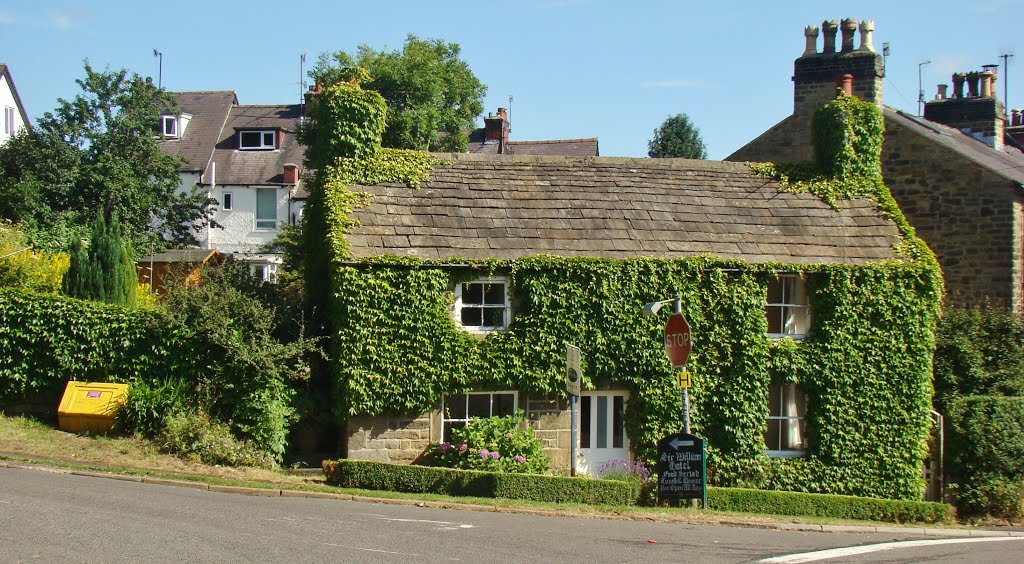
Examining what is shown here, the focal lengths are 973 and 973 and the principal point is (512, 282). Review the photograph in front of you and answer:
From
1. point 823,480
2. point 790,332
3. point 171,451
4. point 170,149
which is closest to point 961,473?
point 823,480

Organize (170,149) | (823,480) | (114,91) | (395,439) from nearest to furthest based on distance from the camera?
(395,439), (823,480), (114,91), (170,149)

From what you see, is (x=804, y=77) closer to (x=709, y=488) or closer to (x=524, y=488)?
(x=709, y=488)

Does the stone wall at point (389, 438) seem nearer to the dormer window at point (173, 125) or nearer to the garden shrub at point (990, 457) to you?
the garden shrub at point (990, 457)

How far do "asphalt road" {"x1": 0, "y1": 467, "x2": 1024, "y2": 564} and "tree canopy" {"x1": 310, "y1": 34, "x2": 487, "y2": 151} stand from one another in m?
23.5

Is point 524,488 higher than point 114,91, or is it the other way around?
point 114,91

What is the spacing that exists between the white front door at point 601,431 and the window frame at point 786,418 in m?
3.21

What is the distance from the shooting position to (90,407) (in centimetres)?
1861

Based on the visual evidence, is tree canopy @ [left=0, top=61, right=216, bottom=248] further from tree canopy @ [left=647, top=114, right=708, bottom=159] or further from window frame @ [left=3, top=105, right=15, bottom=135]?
tree canopy @ [left=647, top=114, right=708, bottom=159]

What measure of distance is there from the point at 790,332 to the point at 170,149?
37.6 metres

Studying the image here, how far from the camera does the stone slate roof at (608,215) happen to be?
20.4 metres

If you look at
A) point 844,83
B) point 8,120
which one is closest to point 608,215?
point 844,83

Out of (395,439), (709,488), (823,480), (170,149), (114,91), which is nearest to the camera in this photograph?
(709,488)

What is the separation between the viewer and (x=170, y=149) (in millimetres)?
49656

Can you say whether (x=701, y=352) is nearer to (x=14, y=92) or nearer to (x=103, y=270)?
(x=103, y=270)
